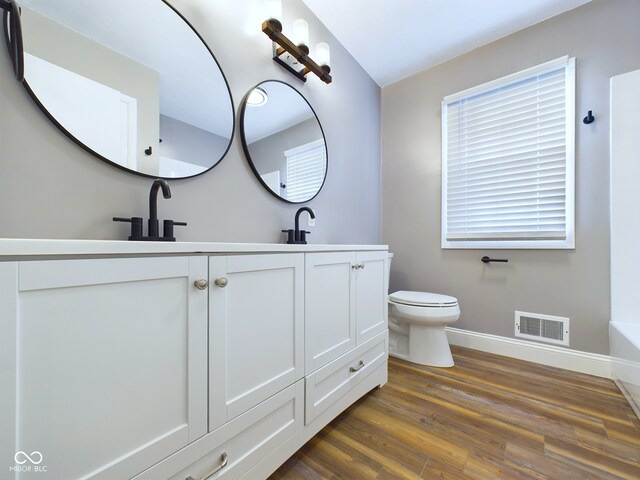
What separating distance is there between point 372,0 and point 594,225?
2011 millimetres

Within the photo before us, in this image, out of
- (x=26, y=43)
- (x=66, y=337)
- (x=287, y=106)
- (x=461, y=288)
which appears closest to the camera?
(x=66, y=337)

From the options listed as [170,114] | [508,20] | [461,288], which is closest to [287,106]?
[170,114]

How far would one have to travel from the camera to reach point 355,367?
1.28 metres

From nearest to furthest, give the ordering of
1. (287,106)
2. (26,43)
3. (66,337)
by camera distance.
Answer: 1. (66,337)
2. (26,43)
3. (287,106)

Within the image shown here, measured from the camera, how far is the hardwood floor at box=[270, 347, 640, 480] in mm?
978

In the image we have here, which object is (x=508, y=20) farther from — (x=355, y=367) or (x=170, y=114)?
(x=355, y=367)

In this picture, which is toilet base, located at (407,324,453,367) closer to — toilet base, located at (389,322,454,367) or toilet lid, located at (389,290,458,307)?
toilet base, located at (389,322,454,367)

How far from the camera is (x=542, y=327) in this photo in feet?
5.99

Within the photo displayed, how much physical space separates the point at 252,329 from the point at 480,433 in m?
1.15

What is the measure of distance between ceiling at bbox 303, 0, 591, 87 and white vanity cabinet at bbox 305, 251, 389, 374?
5.29 feet

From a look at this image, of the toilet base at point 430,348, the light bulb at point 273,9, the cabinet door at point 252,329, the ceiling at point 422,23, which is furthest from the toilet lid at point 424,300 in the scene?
the ceiling at point 422,23

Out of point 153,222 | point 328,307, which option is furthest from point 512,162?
point 153,222

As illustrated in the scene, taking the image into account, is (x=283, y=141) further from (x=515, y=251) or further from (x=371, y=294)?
(x=515, y=251)

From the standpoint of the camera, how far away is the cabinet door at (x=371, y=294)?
1.32 m
